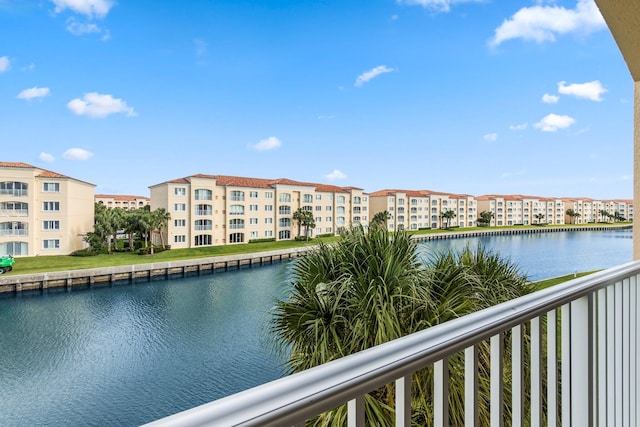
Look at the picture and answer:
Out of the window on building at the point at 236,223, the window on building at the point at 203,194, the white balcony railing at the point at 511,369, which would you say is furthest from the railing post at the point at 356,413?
the window on building at the point at 236,223

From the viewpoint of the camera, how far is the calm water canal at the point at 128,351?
930 cm

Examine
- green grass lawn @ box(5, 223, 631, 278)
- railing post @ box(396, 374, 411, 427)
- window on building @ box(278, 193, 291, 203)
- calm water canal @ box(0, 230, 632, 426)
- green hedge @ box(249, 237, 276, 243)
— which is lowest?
calm water canal @ box(0, 230, 632, 426)

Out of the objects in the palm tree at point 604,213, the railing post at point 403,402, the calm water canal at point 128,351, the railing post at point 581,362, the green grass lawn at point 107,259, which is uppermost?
the palm tree at point 604,213

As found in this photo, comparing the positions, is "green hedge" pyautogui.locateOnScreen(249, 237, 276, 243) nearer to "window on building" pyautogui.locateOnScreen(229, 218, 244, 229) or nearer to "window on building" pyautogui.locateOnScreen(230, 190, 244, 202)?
"window on building" pyautogui.locateOnScreen(229, 218, 244, 229)

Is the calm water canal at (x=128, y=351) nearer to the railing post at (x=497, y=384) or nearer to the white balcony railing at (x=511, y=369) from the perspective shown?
the white balcony railing at (x=511, y=369)

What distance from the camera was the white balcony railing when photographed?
40 cm

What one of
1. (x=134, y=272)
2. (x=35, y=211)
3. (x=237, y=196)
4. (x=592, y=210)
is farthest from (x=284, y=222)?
(x=592, y=210)

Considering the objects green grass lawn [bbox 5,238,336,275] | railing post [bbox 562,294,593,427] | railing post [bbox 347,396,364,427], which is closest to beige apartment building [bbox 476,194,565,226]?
green grass lawn [bbox 5,238,336,275]

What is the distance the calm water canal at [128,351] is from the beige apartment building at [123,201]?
3905cm

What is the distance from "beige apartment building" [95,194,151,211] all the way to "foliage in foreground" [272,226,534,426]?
54.5 m

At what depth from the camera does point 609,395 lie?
49.1 inches

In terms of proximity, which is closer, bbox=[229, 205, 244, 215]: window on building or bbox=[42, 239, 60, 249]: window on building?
bbox=[42, 239, 60, 249]: window on building

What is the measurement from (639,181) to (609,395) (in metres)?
1.83

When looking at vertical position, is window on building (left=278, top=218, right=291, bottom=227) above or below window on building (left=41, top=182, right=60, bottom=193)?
below
